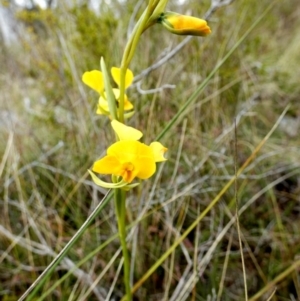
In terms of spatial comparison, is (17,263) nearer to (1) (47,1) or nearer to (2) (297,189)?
(2) (297,189)

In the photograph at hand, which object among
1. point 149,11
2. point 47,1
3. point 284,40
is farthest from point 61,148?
point 284,40

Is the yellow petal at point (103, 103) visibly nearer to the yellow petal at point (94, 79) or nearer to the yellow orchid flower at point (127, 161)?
the yellow petal at point (94, 79)

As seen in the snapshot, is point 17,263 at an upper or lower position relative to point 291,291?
upper

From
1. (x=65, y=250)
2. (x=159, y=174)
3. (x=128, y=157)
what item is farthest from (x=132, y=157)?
(x=159, y=174)

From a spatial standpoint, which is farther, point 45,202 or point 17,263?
point 45,202

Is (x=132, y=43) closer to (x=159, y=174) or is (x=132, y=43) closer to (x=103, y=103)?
(x=103, y=103)

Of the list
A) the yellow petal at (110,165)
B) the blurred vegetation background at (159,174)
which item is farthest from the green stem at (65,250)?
the blurred vegetation background at (159,174)
